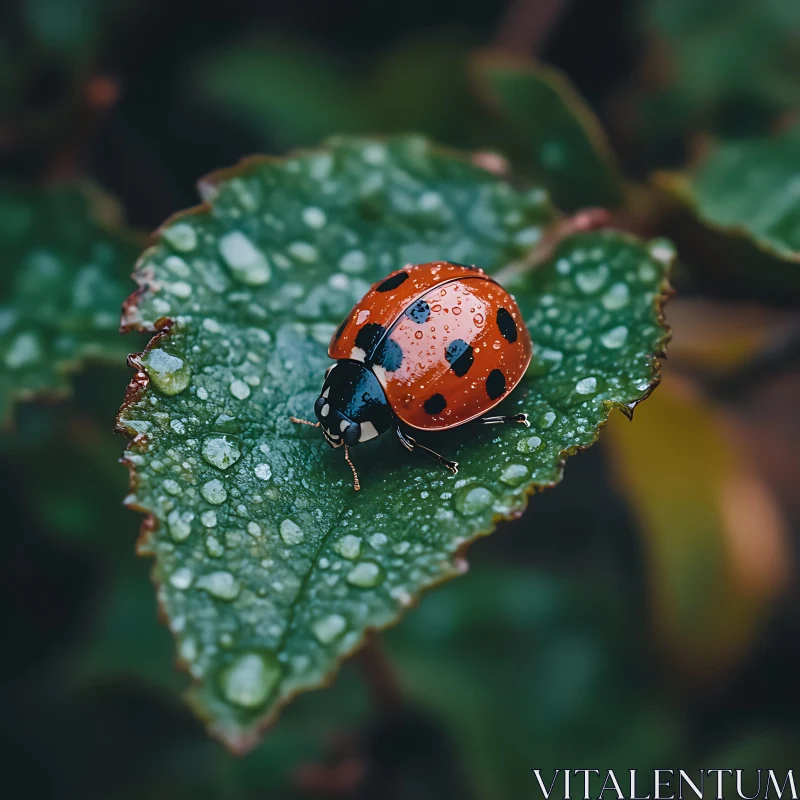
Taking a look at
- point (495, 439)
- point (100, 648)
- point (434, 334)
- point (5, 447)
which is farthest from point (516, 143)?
point (100, 648)

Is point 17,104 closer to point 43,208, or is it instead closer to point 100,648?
point 43,208

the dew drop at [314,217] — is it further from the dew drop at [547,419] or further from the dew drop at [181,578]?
the dew drop at [181,578]

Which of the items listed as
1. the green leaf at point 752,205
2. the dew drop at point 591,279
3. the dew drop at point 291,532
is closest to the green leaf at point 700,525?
the green leaf at point 752,205

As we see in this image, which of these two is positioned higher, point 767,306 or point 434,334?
point 767,306

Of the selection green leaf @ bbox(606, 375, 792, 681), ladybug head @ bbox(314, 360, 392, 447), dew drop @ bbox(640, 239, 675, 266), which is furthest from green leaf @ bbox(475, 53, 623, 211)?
ladybug head @ bbox(314, 360, 392, 447)

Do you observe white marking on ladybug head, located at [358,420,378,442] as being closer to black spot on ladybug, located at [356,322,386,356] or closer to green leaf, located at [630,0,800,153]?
black spot on ladybug, located at [356,322,386,356]
